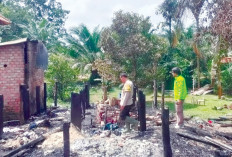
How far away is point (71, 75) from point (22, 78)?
741 centimetres

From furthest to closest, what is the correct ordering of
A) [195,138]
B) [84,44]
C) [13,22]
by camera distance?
[13,22], [84,44], [195,138]

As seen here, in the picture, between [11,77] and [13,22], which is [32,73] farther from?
[13,22]

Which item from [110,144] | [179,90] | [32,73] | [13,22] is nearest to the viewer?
[110,144]

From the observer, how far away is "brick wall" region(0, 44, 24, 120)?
9914 mm

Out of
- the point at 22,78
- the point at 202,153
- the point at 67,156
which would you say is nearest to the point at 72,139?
the point at 67,156

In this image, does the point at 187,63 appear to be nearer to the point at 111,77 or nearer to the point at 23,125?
the point at 111,77

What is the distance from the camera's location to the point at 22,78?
10023mm

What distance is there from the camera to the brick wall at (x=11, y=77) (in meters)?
9.91

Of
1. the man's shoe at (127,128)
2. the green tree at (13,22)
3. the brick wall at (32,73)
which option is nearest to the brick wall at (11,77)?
the brick wall at (32,73)

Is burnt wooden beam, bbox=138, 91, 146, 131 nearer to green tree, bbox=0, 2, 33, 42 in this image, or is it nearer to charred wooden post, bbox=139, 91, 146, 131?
charred wooden post, bbox=139, 91, 146, 131

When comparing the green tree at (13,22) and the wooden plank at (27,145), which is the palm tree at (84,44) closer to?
the green tree at (13,22)

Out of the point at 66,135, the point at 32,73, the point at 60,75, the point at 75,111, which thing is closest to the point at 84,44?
the point at 60,75

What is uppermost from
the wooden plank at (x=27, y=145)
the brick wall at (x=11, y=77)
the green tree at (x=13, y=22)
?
the green tree at (x=13, y=22)

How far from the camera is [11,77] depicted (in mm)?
9961
